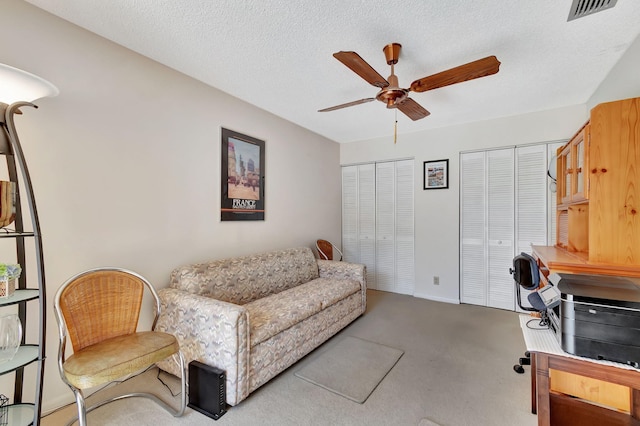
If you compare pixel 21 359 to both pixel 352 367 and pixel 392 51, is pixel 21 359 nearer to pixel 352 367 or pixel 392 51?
pixel 352 367

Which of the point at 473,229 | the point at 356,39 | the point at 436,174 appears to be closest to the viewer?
the point at 356,39

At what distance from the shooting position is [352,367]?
2.35m

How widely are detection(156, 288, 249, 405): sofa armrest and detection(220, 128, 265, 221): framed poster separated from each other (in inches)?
42.4

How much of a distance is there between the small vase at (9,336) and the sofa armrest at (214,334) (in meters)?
0.82

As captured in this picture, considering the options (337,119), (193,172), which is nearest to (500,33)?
(337,119)

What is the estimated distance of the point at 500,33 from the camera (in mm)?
1956

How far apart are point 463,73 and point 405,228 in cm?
274

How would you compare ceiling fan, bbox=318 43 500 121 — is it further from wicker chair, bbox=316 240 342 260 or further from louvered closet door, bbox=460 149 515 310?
wicker chair, bbox=316 240 342 260

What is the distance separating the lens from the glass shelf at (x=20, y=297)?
134 cm

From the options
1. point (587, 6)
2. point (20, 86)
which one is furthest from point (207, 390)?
point (587, 6)

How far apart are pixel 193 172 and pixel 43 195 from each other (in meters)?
1.07

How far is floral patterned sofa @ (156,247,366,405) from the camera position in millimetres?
1879

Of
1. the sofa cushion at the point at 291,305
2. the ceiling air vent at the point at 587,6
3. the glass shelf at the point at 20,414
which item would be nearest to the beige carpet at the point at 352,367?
the sofa cushion at the point at 291,305

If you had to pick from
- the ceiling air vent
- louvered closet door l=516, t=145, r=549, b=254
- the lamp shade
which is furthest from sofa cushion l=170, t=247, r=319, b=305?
the ceiling air vent
